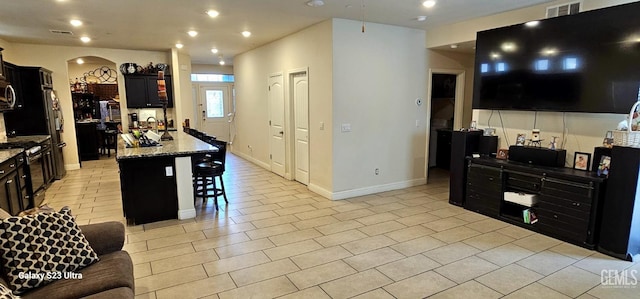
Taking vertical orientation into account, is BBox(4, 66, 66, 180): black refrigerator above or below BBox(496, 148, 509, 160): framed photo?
above

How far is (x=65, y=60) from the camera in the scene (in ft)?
23.8

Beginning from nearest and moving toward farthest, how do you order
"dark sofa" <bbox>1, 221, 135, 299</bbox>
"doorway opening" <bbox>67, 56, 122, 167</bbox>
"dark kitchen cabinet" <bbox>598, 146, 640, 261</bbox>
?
"dark sofa" <bbox>1, 221, 135, 299</bbox> < "dark kitchen cabinet" <bbox>598, 146, 640, 261</bbox> < "doorway opening" <bbox>67, 56, 122, 167</bbox>

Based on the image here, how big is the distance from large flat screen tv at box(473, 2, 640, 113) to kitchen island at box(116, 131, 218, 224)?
3775mm

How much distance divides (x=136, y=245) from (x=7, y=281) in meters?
1.77

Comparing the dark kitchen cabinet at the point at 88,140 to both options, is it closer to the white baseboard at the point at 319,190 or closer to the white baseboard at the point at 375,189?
the white baseboard at the point at 319,190

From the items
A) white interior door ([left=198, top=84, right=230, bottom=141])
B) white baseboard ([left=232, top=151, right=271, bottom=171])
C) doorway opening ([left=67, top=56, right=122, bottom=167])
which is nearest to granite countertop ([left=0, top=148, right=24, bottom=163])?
white baseboard ([left=232, top=151, right=271, bottom=171])

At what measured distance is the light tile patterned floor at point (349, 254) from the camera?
2734 mm

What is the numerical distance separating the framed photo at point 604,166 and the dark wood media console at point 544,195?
9cm

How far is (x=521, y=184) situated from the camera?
13.2 ft

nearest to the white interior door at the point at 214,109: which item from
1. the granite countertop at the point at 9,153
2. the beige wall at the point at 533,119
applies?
the granite countertop at the point at 9,153

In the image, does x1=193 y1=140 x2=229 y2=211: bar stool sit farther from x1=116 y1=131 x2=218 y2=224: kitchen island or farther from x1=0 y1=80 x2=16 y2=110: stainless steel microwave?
x1=0 y1=80 x2=16 y2=110: stainless steel microwave

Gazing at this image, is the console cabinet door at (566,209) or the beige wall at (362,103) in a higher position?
the beige wall at (362,103)

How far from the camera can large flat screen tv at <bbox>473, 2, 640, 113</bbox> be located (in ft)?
10.9

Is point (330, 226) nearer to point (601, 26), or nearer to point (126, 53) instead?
point (601, 26)
